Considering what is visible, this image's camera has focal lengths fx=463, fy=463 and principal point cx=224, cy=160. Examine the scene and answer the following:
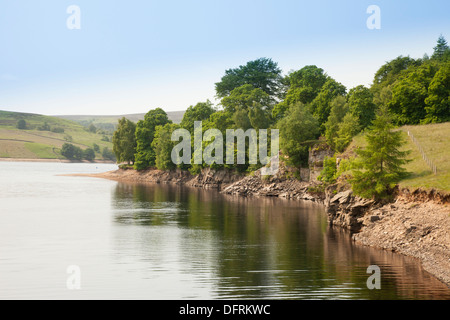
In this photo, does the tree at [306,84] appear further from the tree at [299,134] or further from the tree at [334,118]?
the tree at [334,118]

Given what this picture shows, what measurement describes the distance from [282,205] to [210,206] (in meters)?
12.8

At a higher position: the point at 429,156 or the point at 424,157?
the point at 429,156

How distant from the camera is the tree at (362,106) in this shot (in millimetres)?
90125

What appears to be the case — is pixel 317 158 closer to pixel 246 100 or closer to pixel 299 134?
pixel 299 134

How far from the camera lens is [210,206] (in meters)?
81.9

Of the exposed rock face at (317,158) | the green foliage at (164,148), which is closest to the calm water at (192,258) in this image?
the exposed rock face at (317,158)

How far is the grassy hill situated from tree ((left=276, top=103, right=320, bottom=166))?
63.0ft

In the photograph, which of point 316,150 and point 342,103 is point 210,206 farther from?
point 342,103

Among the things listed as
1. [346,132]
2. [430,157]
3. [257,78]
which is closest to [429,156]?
[430,157]

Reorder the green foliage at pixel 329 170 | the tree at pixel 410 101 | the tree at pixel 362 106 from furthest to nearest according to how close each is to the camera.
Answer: the tree at pixel 362 106 → the tree at pixel 410 101 → the green foliage at pixel 329 170

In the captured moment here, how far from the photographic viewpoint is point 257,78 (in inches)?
5994

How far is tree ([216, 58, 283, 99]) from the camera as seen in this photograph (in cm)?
15288

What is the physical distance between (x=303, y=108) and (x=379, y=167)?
50422 millimetres
